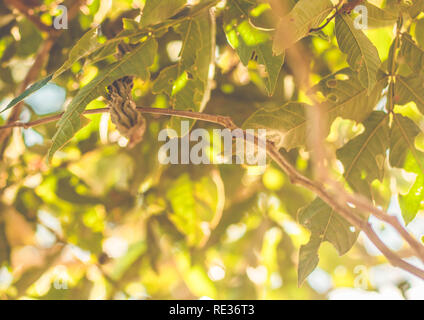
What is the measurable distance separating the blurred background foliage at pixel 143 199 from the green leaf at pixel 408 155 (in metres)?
0.13

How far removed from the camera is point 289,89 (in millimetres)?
982

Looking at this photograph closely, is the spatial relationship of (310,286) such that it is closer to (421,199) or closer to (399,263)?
(421,199)

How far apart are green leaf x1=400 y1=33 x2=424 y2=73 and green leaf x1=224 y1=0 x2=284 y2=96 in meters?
0.19

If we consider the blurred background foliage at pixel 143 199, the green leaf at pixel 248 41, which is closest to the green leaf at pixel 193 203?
the blurred background foliage at pixel 143 199

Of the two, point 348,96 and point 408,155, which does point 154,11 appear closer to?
point 348,96

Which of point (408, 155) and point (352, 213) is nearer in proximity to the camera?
point (352, 213)

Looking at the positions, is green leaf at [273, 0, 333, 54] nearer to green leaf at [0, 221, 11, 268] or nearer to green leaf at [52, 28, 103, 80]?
Answer: green leaf at [52, 28, 103, 80]

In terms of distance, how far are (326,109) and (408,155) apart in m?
0.14

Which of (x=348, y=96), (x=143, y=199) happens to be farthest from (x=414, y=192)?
(x=143, y=199)

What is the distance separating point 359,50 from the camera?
518 millimetres

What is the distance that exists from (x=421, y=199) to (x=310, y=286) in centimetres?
72

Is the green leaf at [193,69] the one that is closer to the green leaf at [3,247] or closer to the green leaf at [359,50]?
the green leaf at [359,50]

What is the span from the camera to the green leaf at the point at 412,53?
0.61 meters

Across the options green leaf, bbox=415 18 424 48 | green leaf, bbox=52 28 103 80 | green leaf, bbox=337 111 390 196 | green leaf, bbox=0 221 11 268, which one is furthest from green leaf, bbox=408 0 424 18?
green leaf, bbox=0 221 11 268
